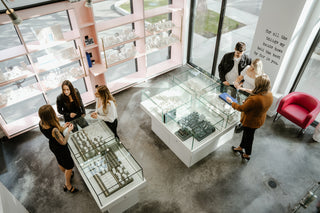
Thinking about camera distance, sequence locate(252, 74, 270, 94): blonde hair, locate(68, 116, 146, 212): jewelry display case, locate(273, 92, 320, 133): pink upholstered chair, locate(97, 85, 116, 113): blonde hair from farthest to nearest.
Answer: locate(273, 92, 320, 133): pink upholstered chair → locate(97, 85, 116, 113): blonde hair → locate(252, 74, 270, 94): blonde hair → locate(68, 116, 146, 212): jewelry display case

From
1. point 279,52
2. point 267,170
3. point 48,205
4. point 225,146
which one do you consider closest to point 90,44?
point 48,205

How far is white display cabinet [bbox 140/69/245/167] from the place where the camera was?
Answer: 14.0 ft

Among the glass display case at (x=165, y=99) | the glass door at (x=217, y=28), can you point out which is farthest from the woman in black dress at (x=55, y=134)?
the glass door at (x=217, y=28)

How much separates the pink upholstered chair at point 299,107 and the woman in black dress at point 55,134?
4409 millimetres

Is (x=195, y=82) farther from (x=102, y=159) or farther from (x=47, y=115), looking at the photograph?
(x=47, y=115)

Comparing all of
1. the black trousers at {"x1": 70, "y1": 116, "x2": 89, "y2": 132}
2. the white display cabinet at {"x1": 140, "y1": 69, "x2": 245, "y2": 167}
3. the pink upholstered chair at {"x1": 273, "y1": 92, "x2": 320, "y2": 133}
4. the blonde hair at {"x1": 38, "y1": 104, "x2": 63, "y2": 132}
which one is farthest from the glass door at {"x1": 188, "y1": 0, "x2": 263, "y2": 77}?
the blonde hair at {"x1": 38, "y1": 104, "x2": 63, "y2": 132}

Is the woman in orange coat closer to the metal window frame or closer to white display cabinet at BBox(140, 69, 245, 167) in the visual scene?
white display cabinet at BBox(140, 69, 245, 167)

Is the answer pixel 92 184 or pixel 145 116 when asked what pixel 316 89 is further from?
pixel 92 184

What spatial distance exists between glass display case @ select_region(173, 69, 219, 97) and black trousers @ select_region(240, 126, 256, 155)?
105 centimetres

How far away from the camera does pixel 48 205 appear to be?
4.22 meters

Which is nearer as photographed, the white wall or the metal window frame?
the white wall

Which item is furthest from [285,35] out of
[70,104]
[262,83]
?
[70,104]

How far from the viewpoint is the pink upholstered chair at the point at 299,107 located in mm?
5102

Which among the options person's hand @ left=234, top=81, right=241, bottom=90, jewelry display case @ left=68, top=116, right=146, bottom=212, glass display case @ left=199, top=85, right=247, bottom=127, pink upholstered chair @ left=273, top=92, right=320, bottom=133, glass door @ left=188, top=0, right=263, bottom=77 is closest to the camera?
jewelry display case @ left=68, top=116, right=146, bottom=212
